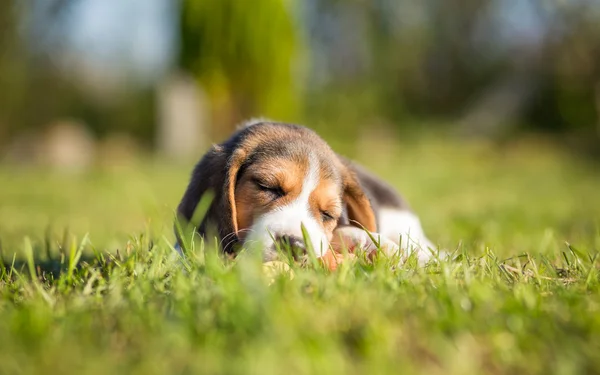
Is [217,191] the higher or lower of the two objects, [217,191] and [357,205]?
the higher

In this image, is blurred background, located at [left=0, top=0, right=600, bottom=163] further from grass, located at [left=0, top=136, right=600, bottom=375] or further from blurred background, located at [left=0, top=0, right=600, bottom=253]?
grass, located at [left=0, top=136, right=600, bottom=375]

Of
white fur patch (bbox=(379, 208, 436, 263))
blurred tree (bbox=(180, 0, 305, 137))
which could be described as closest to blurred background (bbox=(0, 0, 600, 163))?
blurred tree (bbox=(180, 0, 305, 137))

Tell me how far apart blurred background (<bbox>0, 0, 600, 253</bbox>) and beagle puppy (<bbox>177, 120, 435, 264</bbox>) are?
8.07 metres

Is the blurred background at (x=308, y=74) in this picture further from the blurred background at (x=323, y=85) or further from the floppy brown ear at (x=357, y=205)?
the floppy brown ear at (x=357, y=205)

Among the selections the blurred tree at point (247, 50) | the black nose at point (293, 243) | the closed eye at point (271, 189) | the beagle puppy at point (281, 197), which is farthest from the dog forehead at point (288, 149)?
the blurred tree at point (247, 50)

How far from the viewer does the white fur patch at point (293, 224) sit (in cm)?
337

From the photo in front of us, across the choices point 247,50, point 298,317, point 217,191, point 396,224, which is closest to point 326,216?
point 217,191

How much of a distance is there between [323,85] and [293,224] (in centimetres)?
1923

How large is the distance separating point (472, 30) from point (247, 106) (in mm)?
11129

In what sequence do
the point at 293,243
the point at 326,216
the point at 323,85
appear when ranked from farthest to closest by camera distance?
1. the point at 323,85
2. the point at 326,216
3. the point at 293,243

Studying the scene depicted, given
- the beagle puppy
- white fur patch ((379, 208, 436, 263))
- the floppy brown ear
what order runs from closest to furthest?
the beagle puppy < the floppy brown ear < white fur patch ((379, 208, 436, 263))

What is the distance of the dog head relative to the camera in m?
3.50

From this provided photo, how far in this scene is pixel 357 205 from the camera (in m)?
4.16

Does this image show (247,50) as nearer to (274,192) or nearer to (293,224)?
(274,192)
